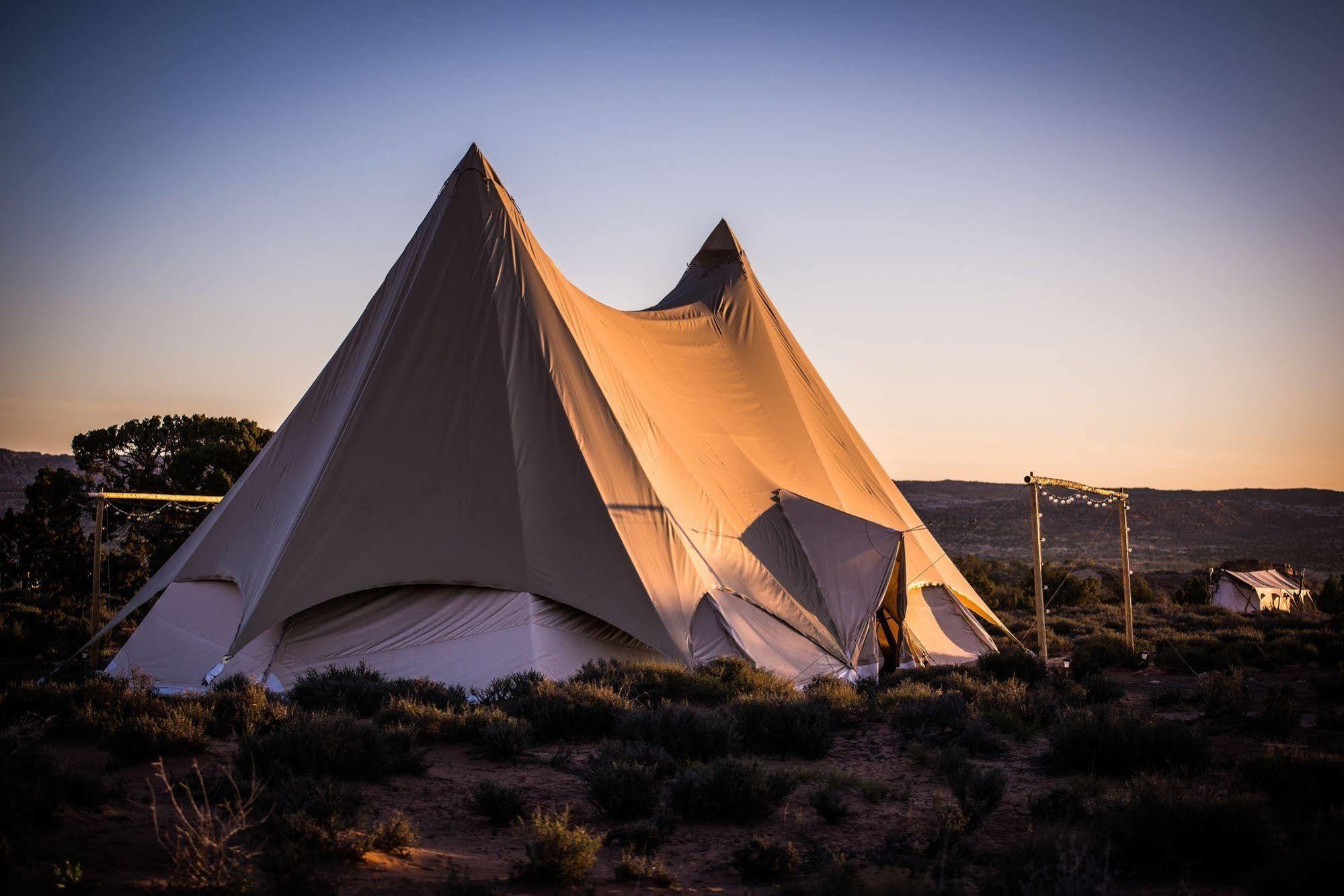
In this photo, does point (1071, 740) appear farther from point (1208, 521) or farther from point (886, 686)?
point (1208, 521)

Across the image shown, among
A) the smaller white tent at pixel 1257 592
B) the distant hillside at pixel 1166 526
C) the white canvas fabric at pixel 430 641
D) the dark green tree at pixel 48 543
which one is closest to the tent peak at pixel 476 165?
the white canvas fabric at pixel 430 641

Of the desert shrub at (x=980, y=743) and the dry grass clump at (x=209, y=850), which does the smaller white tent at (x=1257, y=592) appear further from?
the dry grass clump at (x=209, y=850)

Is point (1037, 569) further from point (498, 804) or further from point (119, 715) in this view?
point (119, 715)

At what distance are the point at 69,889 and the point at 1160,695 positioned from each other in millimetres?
11072

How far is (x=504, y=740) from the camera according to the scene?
7719mm

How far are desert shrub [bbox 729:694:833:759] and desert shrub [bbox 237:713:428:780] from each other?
292 cm

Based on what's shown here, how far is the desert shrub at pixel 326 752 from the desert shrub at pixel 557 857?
2.00 metres

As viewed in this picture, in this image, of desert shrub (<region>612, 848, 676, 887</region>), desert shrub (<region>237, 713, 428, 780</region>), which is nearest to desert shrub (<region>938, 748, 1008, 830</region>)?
desert shrub (<region>612, 848, 676, 887</region>)

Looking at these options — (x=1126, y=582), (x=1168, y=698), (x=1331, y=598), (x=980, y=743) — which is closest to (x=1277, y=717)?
(x=1168, y=698)

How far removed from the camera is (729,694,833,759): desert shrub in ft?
27.0

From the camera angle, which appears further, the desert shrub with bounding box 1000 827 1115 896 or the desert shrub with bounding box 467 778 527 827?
the desert shrub with bounding box 467 778 527 827

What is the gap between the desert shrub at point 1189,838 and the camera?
512 centimetres

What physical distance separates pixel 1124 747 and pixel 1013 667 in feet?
17.7

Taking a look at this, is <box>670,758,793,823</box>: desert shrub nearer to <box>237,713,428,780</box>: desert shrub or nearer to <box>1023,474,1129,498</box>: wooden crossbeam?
<box>237,713,428,780</box>: desert shrub
